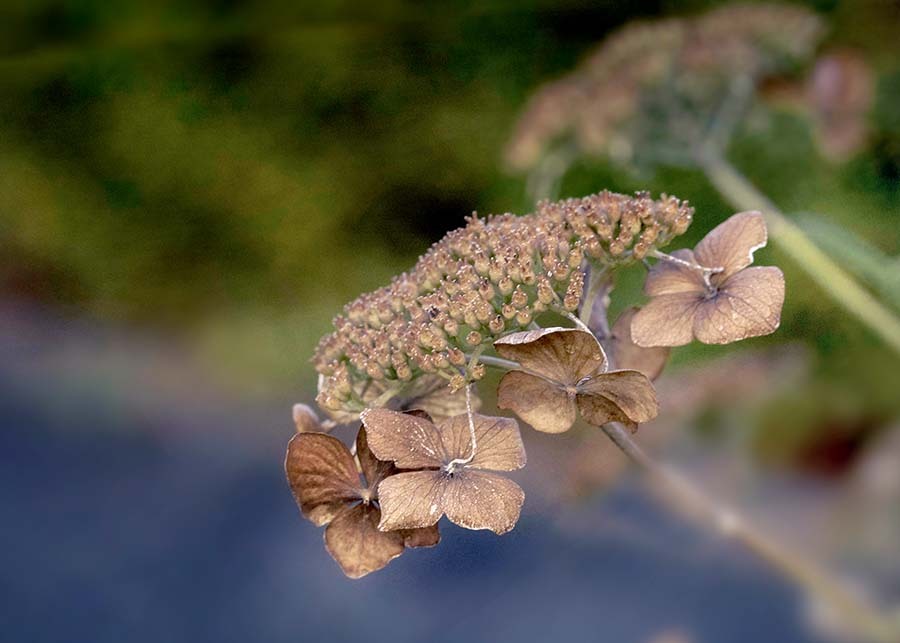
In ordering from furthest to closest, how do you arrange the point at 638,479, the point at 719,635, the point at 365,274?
the point at 365,274 → the point at 638,479 → the point at 719,635

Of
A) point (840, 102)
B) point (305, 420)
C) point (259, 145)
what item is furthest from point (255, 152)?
point (305, 420)

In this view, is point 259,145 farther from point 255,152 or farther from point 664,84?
point 664,84

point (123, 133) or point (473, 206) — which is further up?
point (123, 133)

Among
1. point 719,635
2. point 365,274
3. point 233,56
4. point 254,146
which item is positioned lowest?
point 719,635

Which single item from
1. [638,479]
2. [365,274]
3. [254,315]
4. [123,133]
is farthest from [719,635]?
[123,133]

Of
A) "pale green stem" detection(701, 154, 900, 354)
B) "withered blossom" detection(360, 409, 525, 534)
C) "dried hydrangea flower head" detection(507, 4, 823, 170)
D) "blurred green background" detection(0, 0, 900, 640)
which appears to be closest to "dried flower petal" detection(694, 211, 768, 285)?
"withered blossom" detection(360, 409, 525, 534)

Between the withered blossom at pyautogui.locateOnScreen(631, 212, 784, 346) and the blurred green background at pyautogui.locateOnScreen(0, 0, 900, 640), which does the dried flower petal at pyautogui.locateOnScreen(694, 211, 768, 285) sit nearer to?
the withered blossom at pyautogui.locateOnScreen(631, 212, 784, 346)

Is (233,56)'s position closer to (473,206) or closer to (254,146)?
(254,146)

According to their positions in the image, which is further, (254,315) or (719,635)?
(254,315)

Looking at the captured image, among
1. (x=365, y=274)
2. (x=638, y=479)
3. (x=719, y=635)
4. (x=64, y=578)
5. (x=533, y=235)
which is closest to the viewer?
(x=533, y=235)
